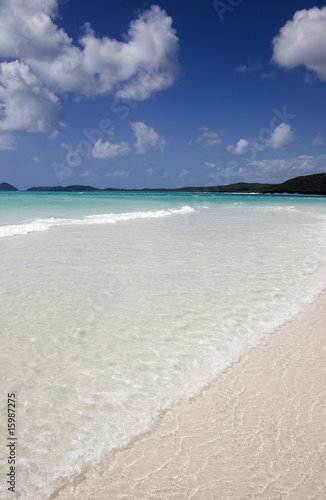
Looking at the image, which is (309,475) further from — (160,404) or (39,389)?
(39,389)

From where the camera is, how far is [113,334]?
453 centimetres

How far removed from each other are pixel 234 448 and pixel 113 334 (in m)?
2.36

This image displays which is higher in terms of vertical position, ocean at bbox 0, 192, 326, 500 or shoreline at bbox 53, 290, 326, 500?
ocean at bbox 0, 192, 326, 500

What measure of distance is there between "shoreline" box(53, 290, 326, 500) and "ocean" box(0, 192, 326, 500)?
0.18 meters

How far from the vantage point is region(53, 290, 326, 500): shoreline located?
2254 millimetres

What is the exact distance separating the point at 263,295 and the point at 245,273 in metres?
1.50

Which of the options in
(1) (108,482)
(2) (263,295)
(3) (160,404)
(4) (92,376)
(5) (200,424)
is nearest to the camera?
(1) (108,482)

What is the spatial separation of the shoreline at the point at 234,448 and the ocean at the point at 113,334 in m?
0.18

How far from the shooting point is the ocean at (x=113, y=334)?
2.68m

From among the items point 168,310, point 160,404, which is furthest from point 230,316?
point 160,404

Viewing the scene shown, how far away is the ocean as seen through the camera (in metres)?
2.68

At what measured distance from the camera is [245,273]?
7684mm

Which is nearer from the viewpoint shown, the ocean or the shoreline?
the shoreline

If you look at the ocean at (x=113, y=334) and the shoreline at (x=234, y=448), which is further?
the ocean at (x=113, y=334)
